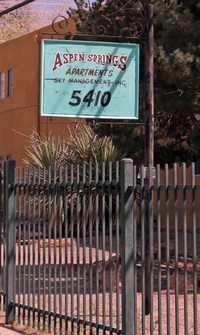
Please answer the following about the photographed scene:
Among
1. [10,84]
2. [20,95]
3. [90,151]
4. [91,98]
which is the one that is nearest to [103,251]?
[91,98]

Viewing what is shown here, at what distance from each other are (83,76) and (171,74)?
3368 millimetres

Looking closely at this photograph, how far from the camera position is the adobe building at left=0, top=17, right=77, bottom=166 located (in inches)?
1128

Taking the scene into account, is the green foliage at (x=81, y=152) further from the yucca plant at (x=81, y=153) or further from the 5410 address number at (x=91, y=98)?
the 5410 address number at (x=91, y=98)

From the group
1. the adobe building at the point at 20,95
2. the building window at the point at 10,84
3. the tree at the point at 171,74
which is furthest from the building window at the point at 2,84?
the tree at the point at 171,74

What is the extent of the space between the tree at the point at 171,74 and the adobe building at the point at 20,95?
35.4 ft

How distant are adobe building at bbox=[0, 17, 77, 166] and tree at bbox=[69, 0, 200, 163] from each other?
35.4ft

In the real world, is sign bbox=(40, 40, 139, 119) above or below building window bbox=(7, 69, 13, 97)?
below

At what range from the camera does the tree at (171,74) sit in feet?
43.7

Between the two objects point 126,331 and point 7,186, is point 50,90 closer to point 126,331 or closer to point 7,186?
point 7,186

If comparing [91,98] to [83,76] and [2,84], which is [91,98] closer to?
[83,76]

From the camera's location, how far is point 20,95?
99.3 ft

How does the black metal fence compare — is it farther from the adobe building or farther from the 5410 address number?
the adobe building

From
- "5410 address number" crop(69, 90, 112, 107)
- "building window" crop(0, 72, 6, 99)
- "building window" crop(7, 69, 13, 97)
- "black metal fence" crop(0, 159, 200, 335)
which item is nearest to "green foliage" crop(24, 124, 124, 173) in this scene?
"black metal fence" crop(0, 159, 200, 335)

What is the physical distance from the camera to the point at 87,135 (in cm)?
2011
